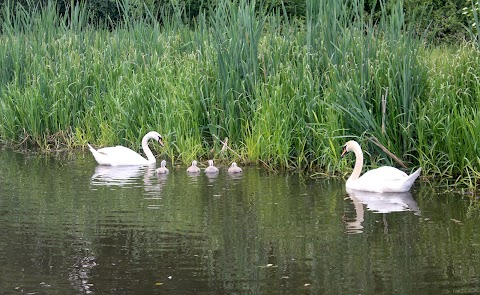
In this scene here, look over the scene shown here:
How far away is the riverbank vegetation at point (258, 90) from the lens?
1047cm

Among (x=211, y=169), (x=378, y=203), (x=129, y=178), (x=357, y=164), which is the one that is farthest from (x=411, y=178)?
(x=129, y=178)

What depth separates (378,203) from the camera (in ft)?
30.5

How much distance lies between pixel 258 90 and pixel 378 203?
9.17 ft

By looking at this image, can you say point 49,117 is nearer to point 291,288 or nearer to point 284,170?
point 284,170

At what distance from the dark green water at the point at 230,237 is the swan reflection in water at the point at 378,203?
2 centimetres

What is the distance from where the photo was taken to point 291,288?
244 inches

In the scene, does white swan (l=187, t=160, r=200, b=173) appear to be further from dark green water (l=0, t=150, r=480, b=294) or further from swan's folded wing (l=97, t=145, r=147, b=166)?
swan's folded wing (l=97, t=145, r=147, b=166)

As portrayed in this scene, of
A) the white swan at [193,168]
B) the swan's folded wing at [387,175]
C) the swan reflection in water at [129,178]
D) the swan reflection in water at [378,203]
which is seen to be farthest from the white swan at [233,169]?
the swan's folded wing at [387,175]

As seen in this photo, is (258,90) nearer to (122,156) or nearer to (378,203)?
(122,156)

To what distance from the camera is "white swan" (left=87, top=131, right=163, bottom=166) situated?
39.3 ft

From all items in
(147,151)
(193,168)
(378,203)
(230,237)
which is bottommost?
(147,151)

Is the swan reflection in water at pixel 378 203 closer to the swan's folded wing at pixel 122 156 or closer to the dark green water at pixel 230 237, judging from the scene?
the dark green water at pixel 230 237

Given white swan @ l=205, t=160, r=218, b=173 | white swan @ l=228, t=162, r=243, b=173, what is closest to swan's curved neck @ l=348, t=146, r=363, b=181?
white swan @ l=228, t=162, r=243, b=173

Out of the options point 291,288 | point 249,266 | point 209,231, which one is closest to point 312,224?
point 209,231
